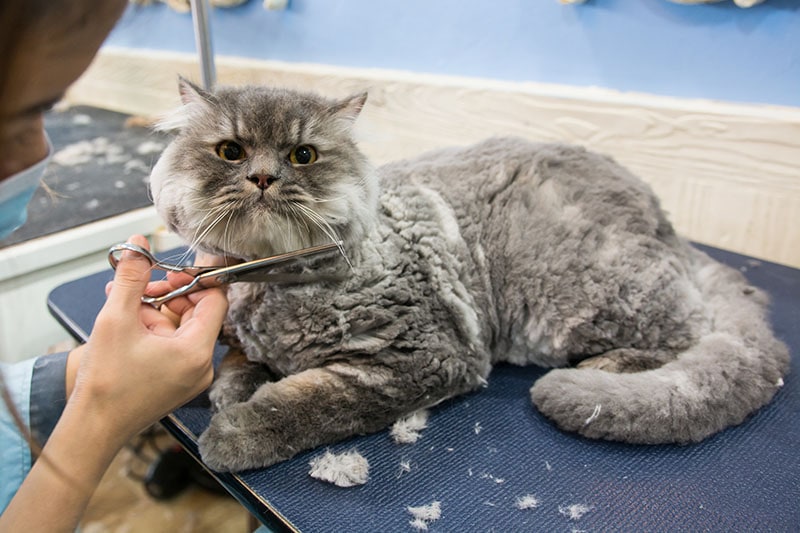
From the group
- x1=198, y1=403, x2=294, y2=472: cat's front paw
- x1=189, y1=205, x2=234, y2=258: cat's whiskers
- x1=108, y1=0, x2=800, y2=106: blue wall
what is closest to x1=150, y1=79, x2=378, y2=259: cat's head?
x1=189, y1=205, x2=234, y2=258: cat's whiskers

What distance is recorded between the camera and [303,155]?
2.76ft

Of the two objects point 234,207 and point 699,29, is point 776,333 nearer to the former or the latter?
point 699,29

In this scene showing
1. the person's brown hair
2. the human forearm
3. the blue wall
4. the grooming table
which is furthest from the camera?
the blue wall

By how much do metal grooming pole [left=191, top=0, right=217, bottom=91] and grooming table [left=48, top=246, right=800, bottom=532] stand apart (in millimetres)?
709

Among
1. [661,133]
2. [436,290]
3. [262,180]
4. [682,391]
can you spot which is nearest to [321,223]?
[262,180]

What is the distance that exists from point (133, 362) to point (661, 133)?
127cm

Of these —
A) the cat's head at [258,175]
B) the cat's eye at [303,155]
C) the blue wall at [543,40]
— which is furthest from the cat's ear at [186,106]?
the blue wall at [543,40]

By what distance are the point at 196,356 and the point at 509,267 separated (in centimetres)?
56

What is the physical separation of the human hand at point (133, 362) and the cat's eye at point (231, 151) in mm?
173

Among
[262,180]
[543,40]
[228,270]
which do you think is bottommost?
[228,270]

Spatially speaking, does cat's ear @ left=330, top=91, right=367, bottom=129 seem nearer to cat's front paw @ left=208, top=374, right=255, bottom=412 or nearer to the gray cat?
the gray cat

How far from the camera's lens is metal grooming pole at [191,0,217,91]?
1.23m

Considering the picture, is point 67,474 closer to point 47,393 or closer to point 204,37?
point 47,393

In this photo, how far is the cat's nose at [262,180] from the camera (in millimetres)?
778
